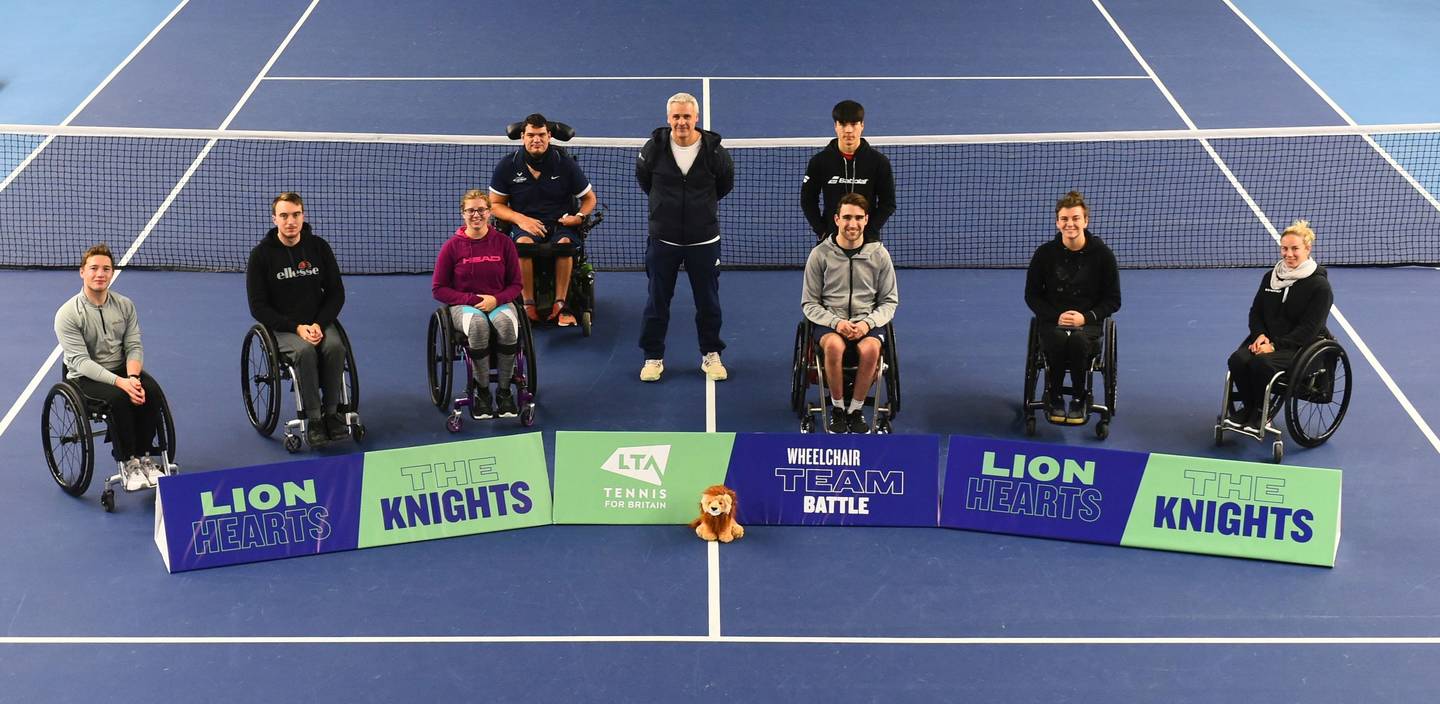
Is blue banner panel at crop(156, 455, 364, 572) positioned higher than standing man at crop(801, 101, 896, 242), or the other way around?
standing man at crop(801, 101, 896, 242)

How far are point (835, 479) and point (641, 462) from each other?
41.9 inches

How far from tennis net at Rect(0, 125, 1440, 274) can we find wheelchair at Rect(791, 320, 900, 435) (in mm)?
2635

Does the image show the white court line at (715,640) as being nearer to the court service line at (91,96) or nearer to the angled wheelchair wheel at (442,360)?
Answer: the angled wheelchair wheel at (442,360)

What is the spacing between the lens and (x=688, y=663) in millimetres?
7328

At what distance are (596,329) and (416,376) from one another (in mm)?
1417

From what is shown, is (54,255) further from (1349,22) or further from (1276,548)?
(1349,22)

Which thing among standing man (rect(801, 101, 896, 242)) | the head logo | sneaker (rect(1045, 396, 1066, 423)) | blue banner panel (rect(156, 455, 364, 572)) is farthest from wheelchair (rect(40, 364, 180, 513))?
sneaker (rect(1045, 396, 1066, 423))

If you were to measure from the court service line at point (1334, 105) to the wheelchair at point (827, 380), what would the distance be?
6271 millimetres

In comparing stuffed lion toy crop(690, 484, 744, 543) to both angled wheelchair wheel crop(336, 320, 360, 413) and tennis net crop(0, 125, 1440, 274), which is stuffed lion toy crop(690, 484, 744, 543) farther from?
tennis net crop(0, 125, 1440, 274)

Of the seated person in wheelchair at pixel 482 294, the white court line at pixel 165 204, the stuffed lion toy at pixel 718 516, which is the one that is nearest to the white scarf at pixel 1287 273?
the stuffed lion toy at pixel 718 516

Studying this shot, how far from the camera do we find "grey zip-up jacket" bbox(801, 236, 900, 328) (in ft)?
30.3

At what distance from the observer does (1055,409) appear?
948cm

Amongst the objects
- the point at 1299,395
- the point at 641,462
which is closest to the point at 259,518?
the point at 641,462

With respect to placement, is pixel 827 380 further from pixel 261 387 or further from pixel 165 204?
pixel 165 204
